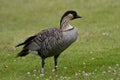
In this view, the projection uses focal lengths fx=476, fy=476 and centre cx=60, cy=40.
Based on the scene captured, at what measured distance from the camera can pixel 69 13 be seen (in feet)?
58.5

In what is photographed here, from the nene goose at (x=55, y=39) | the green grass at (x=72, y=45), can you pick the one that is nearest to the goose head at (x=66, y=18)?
the nene goose at (x=55, y=39)

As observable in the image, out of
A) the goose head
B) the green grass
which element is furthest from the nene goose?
the green grass

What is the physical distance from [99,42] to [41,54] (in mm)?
8242

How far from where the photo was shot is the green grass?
59.3 feet

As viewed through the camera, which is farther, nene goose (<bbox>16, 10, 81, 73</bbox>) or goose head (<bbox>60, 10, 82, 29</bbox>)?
goose head (<bbox>60, 10, 82, 29</bbox>)

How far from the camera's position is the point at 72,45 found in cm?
2542

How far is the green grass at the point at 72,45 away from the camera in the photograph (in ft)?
59.3

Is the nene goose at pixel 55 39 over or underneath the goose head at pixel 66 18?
underneath

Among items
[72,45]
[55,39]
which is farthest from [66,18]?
[72,45]

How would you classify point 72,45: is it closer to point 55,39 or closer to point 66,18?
point 66,18

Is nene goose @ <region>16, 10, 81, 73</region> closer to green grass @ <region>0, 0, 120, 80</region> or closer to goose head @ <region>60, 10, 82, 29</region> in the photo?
goose head @ <region>60, 10, 82, 29</region>

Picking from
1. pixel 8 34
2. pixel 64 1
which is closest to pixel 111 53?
pixel 8 34

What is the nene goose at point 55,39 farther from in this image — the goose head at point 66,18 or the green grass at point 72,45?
the green grass at point 72,45

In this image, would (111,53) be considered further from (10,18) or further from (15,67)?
(10,18)
